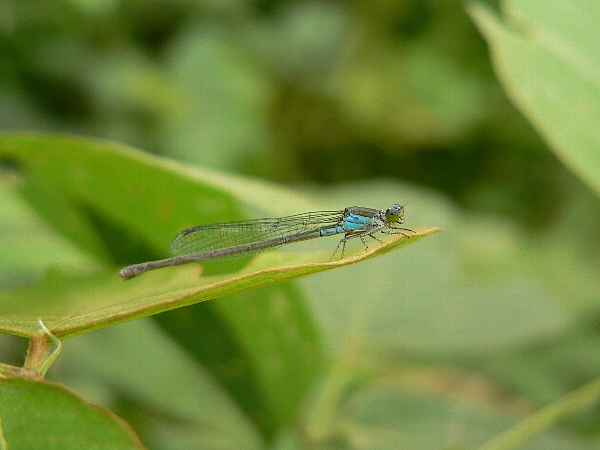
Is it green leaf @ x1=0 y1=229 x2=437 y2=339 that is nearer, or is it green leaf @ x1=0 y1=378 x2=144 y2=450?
green leaf @ x1=0 y1=378 x2=144 y2=450

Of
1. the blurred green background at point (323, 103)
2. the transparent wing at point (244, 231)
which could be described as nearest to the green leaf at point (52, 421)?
Result: the transparent wing at point (244, 231)

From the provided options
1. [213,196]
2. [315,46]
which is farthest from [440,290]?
[315,46]

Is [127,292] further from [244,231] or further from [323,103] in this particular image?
[323,103]

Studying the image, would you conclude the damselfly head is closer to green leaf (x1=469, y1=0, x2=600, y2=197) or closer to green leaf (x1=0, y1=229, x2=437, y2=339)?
green leaf (x1=469, y1=0, x2=600, y2=197)

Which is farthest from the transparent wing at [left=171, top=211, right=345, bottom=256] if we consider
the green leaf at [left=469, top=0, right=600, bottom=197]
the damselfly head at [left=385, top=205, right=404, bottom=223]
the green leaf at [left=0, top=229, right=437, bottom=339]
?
the green leaf at [left=469, top=0, right=600, bottom=197]

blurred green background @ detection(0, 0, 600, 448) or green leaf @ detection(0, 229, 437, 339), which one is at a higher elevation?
blurred green background @ detection(0, 0, 600, 448)

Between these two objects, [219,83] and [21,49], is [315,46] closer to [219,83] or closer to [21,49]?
[219,83]

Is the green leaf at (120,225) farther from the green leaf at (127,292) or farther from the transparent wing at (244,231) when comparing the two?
the transparent wing at (244,231)
